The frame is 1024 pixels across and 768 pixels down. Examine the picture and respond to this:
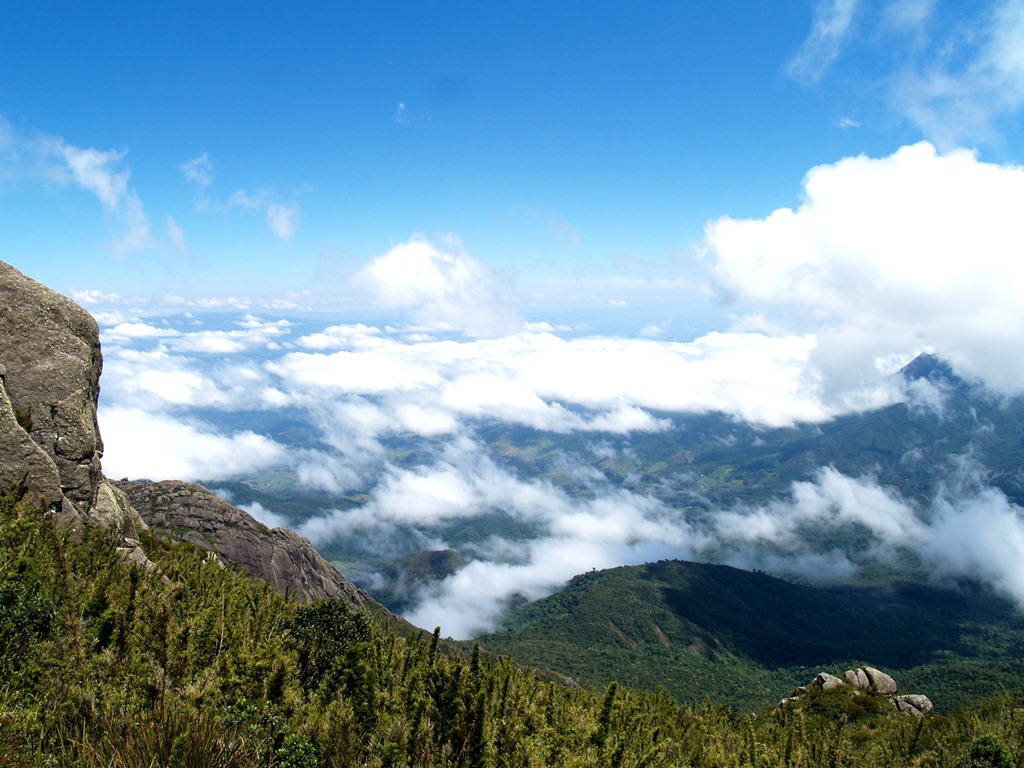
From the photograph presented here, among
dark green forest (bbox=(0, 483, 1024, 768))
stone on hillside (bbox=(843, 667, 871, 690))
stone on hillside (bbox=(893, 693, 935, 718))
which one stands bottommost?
stone on hillside (bbox=(893, 693, 935, 718))

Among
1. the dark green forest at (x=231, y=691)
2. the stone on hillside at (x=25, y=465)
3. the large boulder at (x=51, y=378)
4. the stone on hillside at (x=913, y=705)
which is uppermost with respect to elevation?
the large boulder at (x=51, y=378)

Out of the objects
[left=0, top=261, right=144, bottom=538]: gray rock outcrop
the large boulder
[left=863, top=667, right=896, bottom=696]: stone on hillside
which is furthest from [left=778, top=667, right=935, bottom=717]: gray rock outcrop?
the large boulder

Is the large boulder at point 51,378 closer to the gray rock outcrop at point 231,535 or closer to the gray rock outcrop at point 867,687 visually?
the gray rock outcrop at point 231,535

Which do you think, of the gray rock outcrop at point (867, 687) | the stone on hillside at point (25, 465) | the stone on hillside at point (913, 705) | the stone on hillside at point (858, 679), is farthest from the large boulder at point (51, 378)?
the stone on hillside at point (858, 679)

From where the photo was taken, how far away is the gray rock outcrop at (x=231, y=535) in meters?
162

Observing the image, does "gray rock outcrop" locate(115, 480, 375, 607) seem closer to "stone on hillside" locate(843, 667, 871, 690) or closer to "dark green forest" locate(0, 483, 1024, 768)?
"dark green forest" locate(0, 483, 1024, 768)

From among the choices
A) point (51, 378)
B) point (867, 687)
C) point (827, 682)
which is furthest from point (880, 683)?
point (51, 378)

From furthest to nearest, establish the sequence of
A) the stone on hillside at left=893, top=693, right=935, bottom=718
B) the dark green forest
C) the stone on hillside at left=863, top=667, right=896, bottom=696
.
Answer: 1. the stone on hillside at left=863, top=667, right=896, bottom=696
2. the stone on hillside at left=893, top=693, right=935, bottom=718
3. the dark green forest

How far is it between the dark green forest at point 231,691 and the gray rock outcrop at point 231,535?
117 meters

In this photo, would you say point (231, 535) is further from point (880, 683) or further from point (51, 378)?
point (880, 683)

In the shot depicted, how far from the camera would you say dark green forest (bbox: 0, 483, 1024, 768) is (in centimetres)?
1143

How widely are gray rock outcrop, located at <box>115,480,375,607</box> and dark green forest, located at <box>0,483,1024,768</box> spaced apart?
383ft

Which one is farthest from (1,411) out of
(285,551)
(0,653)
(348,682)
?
(285,551)

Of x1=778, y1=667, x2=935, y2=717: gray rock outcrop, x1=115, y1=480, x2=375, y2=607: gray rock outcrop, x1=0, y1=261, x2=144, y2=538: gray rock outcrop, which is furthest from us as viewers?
x1=115, y1=480, x2=375, y2=607: gray rock outcrop
